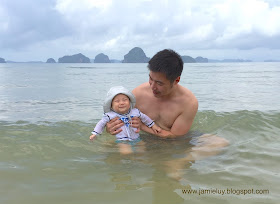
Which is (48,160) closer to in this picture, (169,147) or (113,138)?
(113,138)

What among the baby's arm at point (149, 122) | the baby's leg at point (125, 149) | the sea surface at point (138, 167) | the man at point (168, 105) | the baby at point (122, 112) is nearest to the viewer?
the sea surface at point (138, 167)

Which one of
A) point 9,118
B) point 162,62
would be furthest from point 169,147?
point 9,118

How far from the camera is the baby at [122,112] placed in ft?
14.6

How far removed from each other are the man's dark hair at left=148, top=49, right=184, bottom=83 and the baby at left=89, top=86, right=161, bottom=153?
2.20 ft

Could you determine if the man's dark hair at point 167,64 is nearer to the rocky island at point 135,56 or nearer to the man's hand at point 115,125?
the man's hand at point 115,125

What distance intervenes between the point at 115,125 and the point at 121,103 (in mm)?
370

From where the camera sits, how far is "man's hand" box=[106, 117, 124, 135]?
14.7 feet

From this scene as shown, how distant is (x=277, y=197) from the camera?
2.72 meters

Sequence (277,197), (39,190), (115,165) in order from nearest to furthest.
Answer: (277,197) < (39,190) < (115,165)

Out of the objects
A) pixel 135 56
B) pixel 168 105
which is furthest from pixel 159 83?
pixel 135 56

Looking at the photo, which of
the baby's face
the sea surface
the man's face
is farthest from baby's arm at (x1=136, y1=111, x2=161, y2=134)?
the man's face

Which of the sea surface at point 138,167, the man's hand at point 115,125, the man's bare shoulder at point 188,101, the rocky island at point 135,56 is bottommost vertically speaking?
the sea surface at point 138,167

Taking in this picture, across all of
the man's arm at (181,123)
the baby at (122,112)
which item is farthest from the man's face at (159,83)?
the man's arm at (181,123)

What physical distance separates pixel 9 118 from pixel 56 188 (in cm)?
460
